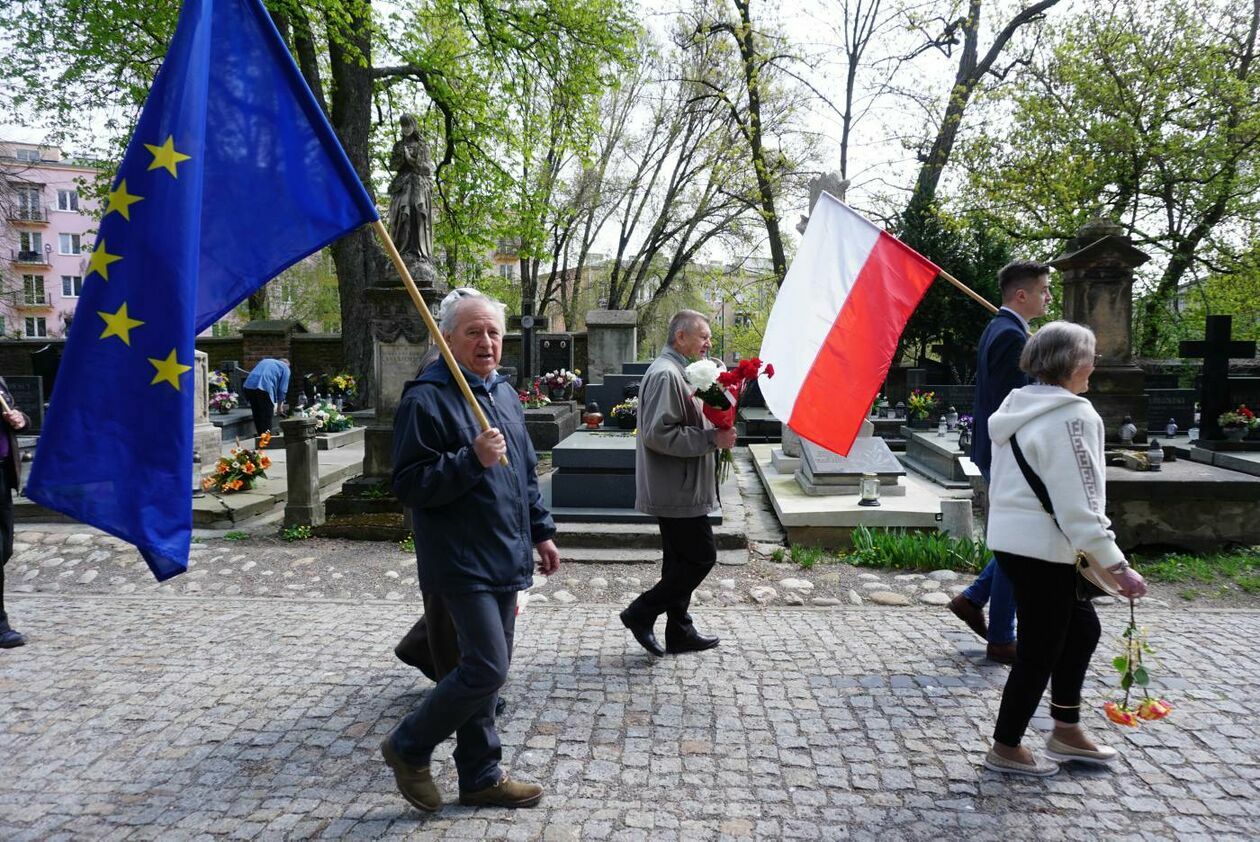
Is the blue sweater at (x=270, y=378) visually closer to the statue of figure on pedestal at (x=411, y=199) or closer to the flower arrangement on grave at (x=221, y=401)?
the flower arrangement on grave at (x=221, y=401)

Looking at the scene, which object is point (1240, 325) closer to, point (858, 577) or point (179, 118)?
point (858, 577)

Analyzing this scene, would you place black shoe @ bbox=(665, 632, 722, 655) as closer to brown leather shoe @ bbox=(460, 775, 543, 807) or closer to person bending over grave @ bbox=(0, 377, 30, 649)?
brown leather shoe @ bbox=(460, 775, 543, 807)

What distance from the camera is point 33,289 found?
2349 inches

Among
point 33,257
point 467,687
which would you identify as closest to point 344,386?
point 467,687

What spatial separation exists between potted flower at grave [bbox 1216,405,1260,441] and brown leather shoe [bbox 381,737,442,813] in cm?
1185

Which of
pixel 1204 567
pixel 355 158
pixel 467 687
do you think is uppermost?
pixel 355 158

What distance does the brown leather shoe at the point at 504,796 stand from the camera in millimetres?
3010

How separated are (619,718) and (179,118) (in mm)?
3033

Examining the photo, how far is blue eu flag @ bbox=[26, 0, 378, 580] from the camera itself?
2.51m

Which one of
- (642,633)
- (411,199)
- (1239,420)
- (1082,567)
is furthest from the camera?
(1239,420)

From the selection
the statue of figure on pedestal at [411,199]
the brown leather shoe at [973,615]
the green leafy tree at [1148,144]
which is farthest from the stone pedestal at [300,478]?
the green leafy tree at [1148,144]

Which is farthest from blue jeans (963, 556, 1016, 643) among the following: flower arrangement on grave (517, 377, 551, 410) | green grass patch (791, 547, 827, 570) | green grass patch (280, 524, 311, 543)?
flower arrangement on grave (517, 377, 551, 410)

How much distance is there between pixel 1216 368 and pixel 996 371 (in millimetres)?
8786

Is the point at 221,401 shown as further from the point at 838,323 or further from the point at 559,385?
the point at 838,323
